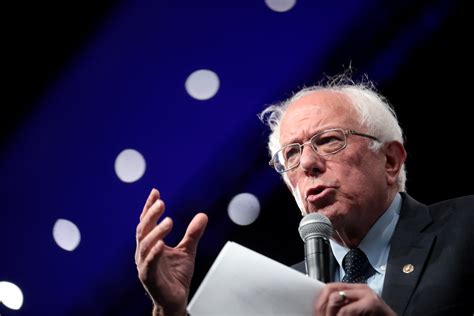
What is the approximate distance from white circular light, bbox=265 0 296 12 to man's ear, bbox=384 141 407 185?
94 centimetres

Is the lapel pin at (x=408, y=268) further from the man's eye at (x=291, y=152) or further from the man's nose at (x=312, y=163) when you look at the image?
the man's eye at (x=291, y=152)

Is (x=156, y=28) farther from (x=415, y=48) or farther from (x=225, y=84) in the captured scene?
(x=415, y=48)

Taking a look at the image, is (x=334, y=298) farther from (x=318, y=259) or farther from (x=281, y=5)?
(x=281, y=5)

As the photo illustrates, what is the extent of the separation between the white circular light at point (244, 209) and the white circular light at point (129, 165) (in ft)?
1.58

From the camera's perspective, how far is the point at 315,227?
1608 mm

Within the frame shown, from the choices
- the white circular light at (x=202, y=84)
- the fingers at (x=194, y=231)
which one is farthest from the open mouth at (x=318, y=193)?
the white circular light at (x=202, y=84)

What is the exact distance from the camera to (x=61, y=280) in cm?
310

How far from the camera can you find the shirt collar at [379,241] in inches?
75.6

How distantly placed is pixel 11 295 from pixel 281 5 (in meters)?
1.92

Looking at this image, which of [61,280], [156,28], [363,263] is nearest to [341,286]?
[363,263]

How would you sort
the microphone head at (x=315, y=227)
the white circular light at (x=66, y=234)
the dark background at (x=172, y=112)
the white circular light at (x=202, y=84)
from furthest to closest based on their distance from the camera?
1. the white circular light at (x=66, y=234)
2. the white circular light at (x=202, y=84)
3. the dark background at (x=172, y=112)
4. the microphone head at (x=315, y=227)

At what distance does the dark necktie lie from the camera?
1.91 metres

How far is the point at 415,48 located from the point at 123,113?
4.63 feet

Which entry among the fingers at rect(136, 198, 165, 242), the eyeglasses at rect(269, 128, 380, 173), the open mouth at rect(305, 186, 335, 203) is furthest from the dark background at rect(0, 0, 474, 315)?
the fingers at rect(136, 198, 165, 242)
